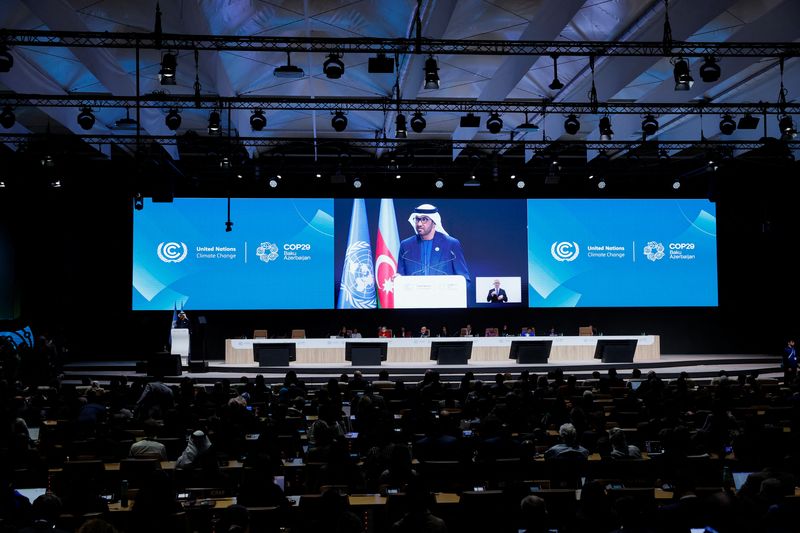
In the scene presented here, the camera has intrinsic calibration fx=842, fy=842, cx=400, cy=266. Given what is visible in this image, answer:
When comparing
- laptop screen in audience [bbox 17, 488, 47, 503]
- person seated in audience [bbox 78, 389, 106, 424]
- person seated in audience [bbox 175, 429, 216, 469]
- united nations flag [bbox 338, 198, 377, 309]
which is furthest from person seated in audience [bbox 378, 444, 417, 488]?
united nations flag [bbox 338, 198, 377, 309]

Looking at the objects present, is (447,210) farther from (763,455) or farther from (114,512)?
(114,512)

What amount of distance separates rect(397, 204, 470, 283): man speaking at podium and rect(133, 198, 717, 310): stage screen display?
30mm

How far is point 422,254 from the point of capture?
25.1m

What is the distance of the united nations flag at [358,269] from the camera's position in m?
24.9

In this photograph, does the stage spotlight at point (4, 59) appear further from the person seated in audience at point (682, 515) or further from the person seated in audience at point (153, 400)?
the person seated in audience at point (682, 515)

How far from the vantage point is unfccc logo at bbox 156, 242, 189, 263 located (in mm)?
24406

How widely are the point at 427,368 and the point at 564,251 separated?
21.9ft

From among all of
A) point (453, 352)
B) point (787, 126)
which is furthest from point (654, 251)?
point (787, 126)

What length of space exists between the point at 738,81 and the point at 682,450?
13351mm

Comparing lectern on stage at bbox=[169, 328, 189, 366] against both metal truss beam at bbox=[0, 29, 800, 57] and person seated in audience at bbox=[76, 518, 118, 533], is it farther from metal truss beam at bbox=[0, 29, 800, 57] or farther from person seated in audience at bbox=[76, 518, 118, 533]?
person seated in audience at bbox=[76, 518, 118, 533]

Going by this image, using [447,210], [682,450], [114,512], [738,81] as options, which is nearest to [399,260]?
[447,210]

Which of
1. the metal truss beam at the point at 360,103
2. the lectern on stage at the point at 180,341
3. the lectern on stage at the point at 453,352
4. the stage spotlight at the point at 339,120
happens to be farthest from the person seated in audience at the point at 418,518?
the lectern on stage at the point at 180,341

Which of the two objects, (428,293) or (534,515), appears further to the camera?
(428,293)

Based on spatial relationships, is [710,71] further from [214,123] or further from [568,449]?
[214,123]
